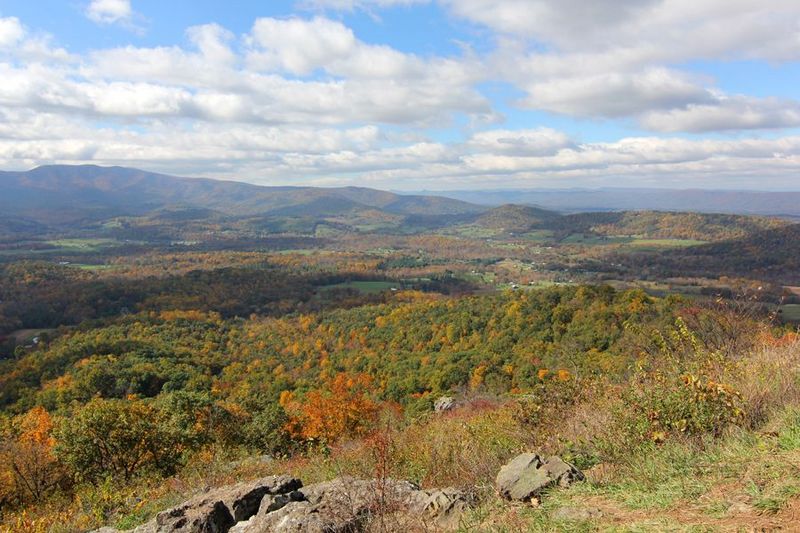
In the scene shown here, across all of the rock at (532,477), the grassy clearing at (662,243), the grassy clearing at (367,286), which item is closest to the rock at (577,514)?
the rock at (532,477)

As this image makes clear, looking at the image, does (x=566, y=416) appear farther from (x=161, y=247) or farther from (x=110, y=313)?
(x=161, y=247)

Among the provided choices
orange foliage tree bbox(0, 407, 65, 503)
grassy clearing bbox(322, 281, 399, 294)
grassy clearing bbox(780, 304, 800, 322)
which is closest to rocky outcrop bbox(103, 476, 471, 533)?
orange foliage tree bbox(0, 407, 65, 503)

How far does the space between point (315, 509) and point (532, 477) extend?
2.91m

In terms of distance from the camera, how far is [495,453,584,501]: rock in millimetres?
5723

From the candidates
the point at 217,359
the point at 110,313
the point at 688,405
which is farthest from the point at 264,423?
the point at 110,313

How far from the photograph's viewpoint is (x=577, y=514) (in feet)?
16.2

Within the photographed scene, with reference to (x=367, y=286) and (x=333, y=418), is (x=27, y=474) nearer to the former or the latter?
(x=333, y=418)

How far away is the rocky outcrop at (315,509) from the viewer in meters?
5.54

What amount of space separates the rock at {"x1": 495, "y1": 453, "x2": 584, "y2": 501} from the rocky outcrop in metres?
0.58

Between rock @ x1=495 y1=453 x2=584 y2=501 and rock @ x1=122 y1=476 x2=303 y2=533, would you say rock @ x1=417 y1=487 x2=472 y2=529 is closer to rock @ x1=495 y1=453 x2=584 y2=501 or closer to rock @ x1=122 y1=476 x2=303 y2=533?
rock @ x1=495 y1=453 x2=584 y2=501

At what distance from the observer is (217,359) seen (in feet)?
202

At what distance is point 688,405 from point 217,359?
6352cm

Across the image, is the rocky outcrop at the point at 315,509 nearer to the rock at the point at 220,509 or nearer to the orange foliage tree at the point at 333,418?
the rock at the point at 220,509

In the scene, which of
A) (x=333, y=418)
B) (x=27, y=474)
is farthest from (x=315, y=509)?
(x=333, y=418)
